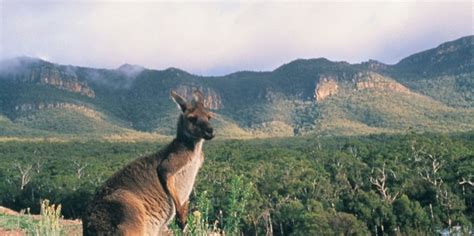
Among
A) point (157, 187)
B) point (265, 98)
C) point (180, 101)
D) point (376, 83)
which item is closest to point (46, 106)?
point (265, 98)

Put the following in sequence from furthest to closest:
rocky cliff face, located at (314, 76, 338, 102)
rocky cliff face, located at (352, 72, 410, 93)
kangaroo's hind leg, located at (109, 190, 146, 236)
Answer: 1. rocky cliff face, located at (314, 76, 338, 102)
2. rocky cliff face, located at (352, 72, 410, 93)
3. kangaroo's hind leg, located at (109, 190, 146, 236)

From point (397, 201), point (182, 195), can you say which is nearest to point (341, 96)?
point (397, 201)

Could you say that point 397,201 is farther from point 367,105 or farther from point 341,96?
point 341,96

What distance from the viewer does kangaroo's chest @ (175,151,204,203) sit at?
193 inches

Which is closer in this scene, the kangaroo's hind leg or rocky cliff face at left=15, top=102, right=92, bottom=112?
the kangaroo's hind leg

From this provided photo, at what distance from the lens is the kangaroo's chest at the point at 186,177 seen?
491 centimetres

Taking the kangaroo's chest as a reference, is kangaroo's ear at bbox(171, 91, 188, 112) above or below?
above

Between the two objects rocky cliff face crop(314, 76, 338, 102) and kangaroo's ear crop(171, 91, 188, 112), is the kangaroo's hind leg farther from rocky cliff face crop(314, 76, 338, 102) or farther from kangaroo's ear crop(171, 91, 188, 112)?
rocky cliff face crop(314, 76, 338, 102)

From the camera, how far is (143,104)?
165 meters

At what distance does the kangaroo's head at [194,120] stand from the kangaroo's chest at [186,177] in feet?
0.59

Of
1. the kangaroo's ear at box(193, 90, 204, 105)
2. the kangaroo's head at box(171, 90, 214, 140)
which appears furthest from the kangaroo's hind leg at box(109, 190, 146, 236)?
the kangaroo's ear at box(193, 90, 204, 105)

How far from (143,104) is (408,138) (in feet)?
385

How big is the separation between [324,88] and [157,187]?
16088 cm

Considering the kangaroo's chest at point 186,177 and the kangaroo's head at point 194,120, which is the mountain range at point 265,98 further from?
the kangaroo's head at point 194,120
